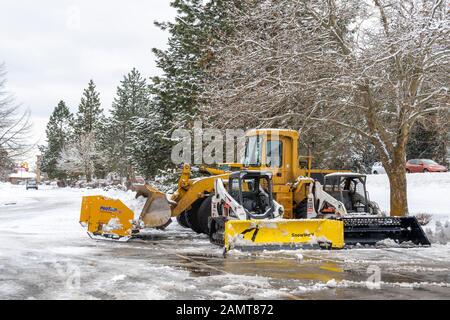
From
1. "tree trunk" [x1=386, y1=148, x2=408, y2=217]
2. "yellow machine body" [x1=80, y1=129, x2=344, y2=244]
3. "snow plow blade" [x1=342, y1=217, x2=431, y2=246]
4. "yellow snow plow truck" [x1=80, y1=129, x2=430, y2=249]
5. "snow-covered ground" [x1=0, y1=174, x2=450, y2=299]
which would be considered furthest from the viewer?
"tree trunk" [x1=386, y1=148, x2=408, y2=217]

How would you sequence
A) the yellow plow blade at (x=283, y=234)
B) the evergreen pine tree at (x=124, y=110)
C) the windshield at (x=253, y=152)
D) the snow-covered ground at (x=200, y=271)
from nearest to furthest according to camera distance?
the snow-covered ground at (x=200, y=271) → the yellow plow blade at (x=283, y=234) → the windshield at (x=253, y=152) → the evergreen pine tree at (x=124, y=110)

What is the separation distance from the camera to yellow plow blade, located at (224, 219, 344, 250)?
11.1 meters

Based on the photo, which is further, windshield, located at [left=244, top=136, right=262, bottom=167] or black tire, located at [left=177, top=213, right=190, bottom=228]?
black tire, located at [left=177, top=213, right=190, bottom=228]

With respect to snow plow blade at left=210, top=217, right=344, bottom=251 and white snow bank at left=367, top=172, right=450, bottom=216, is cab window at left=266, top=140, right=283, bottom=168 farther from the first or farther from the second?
white snow bank at left=367, top=172, right=450, bottom=216

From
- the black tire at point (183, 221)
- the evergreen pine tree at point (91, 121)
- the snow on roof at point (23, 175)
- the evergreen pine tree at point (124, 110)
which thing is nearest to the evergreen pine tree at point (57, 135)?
the evergreen pine tree at point (91, 121)

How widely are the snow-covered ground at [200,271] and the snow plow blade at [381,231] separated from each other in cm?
27

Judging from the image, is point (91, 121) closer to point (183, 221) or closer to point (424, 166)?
point (424, 166)

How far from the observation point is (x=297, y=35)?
1653cm

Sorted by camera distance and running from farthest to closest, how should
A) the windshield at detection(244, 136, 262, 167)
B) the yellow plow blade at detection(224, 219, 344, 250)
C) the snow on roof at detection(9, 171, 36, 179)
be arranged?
the snow on roof at detection(9, 171, 36, 179) → the windshield at detection(244, 136, 262, 167) → the yellow plow blade at detection(224, 219, 344, 250)

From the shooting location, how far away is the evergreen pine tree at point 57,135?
9950 cm

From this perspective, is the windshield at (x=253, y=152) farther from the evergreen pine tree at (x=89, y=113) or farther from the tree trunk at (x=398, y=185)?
the evergreen pine tree at (x=89, y=113)

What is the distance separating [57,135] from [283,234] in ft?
312

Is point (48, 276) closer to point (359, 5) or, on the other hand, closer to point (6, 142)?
point (359, 5)

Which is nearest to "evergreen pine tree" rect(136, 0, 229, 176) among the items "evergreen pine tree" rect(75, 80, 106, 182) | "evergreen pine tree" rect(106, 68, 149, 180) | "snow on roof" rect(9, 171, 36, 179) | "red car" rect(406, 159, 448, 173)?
"red car" rect(406, 159, 448, 173)
